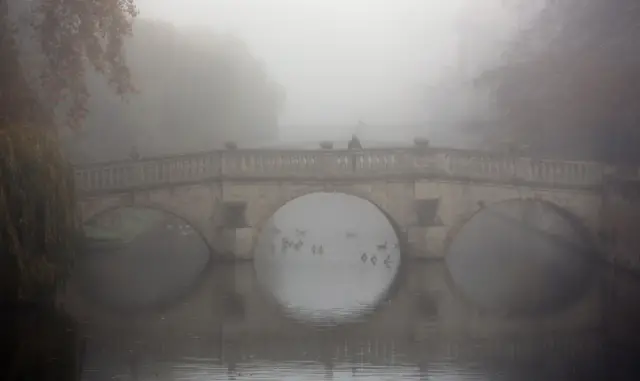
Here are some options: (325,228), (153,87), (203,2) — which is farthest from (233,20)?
(325,228)

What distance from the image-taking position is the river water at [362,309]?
5461 millimetres

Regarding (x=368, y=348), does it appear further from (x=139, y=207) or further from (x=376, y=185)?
(x=139, y=207)

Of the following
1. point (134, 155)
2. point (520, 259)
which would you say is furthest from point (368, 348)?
point (520, 259)

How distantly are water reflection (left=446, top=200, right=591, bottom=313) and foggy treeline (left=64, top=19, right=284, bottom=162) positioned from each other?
2.87 m

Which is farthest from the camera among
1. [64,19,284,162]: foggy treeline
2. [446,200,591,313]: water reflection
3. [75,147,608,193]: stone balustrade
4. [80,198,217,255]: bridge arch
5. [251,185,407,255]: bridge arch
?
[64,19,284,162]: foggy treeline

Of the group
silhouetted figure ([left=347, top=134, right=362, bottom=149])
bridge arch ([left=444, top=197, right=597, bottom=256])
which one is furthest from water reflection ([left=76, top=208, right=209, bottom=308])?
bridge arch ([left=444, top=197, right=597, bottom=256])

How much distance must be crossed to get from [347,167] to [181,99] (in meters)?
2.44

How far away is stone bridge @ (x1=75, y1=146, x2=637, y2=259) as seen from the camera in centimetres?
879

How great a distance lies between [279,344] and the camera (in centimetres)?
608

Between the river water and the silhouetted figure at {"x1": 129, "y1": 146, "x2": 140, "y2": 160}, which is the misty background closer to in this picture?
the silhouetted figure at {"x1": 129, "y1": 146, "x2": 140, "y2": 160}

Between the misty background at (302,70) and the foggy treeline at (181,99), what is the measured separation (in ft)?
0.05

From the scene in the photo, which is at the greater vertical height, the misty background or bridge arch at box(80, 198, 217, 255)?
the misty background

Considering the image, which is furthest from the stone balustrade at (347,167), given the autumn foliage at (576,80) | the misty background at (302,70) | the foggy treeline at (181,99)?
the misty background at (302,70)

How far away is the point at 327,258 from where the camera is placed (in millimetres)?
9992
